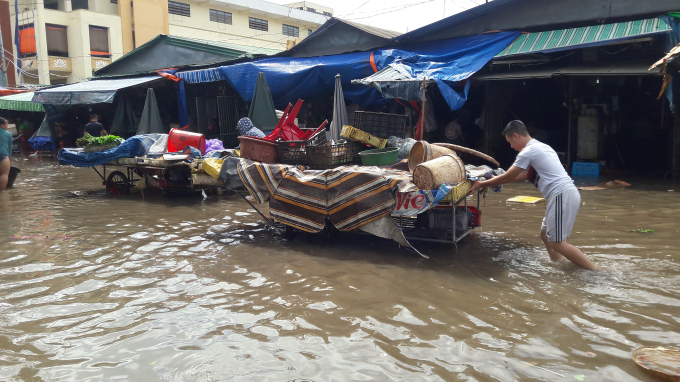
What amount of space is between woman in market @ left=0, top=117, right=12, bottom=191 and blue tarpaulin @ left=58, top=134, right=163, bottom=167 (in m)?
1.99

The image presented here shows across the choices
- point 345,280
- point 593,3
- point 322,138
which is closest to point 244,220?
point 322,138

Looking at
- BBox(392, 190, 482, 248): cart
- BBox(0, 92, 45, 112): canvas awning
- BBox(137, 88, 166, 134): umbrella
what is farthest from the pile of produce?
BBox(0, 92, 45, 112): canvas awning

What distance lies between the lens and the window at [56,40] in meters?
32.2

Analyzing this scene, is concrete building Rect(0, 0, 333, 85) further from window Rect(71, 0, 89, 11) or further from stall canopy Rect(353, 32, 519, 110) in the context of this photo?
stall canopy Rect(353, 32, 519, 110)

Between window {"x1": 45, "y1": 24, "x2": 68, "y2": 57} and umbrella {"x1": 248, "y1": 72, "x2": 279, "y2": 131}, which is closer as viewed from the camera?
umbrella {"x1": 248, "y1": 72, "x2": 279, "y2": 131}

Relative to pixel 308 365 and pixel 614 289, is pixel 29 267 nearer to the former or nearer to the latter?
pixel 308 365

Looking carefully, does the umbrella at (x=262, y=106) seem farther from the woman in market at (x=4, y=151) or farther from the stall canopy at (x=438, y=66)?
the woman in market at (x=4, y=151)

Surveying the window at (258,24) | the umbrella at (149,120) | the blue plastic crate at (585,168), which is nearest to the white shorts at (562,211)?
the blue plastic crate at (585,168)

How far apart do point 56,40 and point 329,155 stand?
32.7m

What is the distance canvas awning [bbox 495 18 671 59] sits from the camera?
1058cm

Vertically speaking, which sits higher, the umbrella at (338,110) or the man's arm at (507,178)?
the umbrella at (338,110)

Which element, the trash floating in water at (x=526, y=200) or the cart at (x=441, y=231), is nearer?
the cart at (x=441, y=231)

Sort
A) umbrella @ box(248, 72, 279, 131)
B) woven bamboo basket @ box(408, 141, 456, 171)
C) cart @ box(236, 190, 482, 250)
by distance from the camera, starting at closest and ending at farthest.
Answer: cart @ box(236, 190, 482, 250) → woven bamboo basket @ box(408, 141, 456, 171) → umbrella @ box(248, 72, 279, 131)

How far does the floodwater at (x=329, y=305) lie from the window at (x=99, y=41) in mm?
29486
